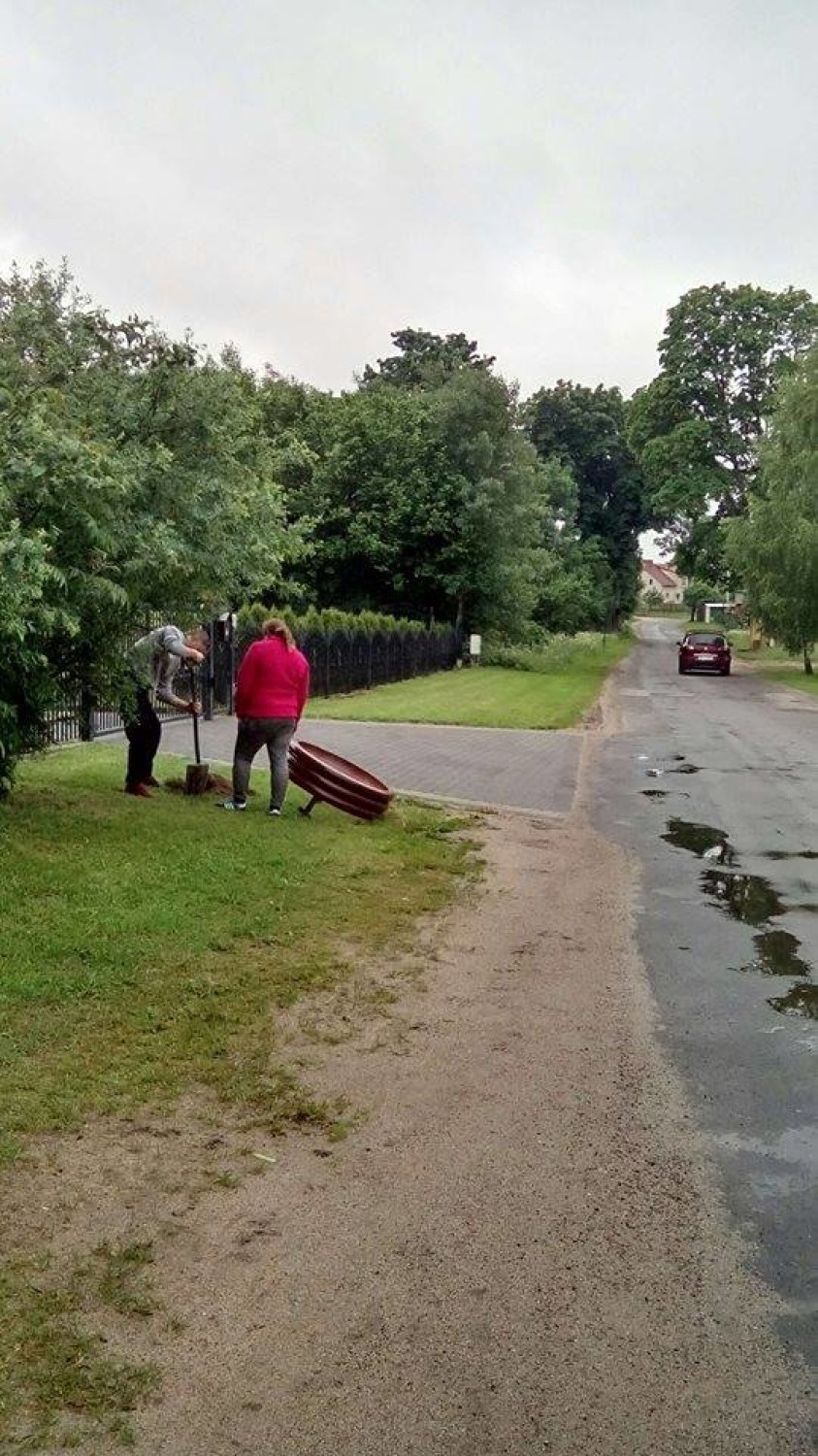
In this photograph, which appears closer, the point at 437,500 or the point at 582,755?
the point at 582,755

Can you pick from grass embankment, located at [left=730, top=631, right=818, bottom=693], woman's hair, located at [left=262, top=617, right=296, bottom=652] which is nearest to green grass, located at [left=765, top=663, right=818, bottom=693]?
grass embankment, located at [left=730, top=631, right=818, bottom=693]

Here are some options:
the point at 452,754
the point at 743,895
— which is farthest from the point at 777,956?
the point at 452,754

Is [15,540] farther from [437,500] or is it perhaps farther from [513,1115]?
[437,500]

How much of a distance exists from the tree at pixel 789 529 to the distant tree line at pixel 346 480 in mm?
365

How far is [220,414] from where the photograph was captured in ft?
30.9

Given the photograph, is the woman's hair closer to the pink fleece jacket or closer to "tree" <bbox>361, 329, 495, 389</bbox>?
the pink fleece jacket

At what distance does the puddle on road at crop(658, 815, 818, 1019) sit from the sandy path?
1.27 metres

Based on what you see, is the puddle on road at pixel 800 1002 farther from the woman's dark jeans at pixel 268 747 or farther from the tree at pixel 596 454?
the tree at pixel 596 454

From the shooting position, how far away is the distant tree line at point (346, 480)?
706 centimetres

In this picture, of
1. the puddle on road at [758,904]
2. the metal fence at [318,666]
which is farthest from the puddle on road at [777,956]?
the metal fence at [318,666]

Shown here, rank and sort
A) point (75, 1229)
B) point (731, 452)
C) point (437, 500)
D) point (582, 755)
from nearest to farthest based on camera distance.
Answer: point (75, 1229) < point (582, 755) < point (437, 500) < point (731, 452)

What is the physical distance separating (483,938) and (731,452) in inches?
2107

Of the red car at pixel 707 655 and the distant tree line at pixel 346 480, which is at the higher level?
the distant tree line at pixel 346 480

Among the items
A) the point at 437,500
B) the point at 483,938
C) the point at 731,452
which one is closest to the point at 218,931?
the point at 483,938
